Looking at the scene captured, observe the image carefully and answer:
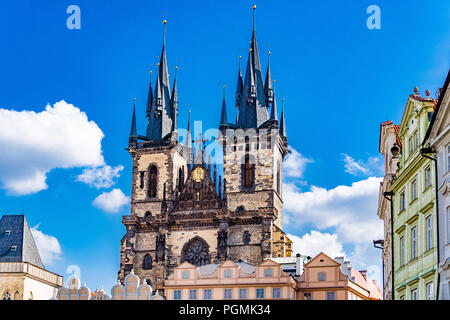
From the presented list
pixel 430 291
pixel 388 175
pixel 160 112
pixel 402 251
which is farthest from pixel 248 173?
pixel 430 291

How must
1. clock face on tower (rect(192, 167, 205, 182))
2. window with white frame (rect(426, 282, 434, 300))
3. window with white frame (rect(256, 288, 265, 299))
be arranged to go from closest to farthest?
window with white frame (rect(426, 282, 434, 300)), window with white frame (rect(256, 288, 265, 299)), clock face on tower (rect(192, 167, 205, 182))

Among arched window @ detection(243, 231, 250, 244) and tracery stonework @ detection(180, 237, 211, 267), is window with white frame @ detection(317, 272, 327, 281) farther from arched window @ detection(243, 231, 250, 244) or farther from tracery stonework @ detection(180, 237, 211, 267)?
tracery stonework @ detection(180, 237, 211, 267)

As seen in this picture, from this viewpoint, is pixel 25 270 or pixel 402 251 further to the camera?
pixel 25 270

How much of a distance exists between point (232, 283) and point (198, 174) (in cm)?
1746

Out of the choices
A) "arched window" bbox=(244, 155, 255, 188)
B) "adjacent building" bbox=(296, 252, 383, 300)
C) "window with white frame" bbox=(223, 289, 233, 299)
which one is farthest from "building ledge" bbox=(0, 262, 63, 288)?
"arched window" bbox=(244, 155, 255, 188)

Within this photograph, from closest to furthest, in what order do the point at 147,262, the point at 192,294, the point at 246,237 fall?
the point at 192,294
the point at 246,237
the point at 147,262

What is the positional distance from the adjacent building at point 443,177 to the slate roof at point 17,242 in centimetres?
3985

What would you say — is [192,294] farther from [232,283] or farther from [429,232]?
[429,232]

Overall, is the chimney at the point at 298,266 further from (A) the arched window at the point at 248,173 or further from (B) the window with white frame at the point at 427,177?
(B) the window with white frame at the point at 427,177

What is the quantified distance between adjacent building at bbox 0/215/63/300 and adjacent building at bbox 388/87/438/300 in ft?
105

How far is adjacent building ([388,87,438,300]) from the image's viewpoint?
71.4 ft

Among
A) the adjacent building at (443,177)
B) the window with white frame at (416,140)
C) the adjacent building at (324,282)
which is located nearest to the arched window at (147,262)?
the adjacent building at (324,282)

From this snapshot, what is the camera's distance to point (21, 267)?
52.6 m

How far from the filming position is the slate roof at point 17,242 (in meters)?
54.7
